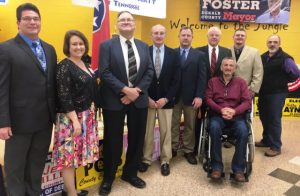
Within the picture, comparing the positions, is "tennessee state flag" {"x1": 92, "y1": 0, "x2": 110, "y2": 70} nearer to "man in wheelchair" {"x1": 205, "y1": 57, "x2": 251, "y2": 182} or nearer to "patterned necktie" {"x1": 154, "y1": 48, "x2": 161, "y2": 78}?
"patterned necktie" {"x1": 154, "y1": 48, "x2": 161, "y2": 78}

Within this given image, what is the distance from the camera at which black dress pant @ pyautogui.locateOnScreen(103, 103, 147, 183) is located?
7.74 feet

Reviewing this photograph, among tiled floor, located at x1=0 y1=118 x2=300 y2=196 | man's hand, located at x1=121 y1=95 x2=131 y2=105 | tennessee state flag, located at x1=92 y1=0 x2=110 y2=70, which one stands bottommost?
tiled floor, located at x1=0 y1=118 x2=300 y2=196

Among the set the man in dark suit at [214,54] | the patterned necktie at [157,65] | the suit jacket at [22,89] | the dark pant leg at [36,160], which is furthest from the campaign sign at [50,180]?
the man in dark suit at [214,54]

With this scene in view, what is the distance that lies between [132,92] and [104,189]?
3.08 ft

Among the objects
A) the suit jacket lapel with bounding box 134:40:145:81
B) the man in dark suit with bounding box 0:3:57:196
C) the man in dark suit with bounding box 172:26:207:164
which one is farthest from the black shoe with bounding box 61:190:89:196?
the man in dark suit with bounding box 172:26:207:164

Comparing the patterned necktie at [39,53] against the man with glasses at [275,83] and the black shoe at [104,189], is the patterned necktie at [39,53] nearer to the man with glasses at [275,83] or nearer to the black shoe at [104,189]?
the black shoe at [104,189]

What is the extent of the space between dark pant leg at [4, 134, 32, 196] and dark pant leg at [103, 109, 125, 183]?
69 cm

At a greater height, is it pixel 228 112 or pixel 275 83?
pixel 275 83

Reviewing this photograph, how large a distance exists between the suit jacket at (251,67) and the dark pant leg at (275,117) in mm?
408

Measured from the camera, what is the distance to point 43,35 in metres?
3.73

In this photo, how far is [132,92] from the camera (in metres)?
2.27

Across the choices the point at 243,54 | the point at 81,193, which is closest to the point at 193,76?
the point at 243,54

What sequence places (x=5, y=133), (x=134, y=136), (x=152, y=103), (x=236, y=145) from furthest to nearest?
(x=152, y=103) → (x=236, y=145) → (x=134, y=136) → (x=5, y=133)

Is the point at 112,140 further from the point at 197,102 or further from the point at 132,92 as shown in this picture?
the point at 197,102
